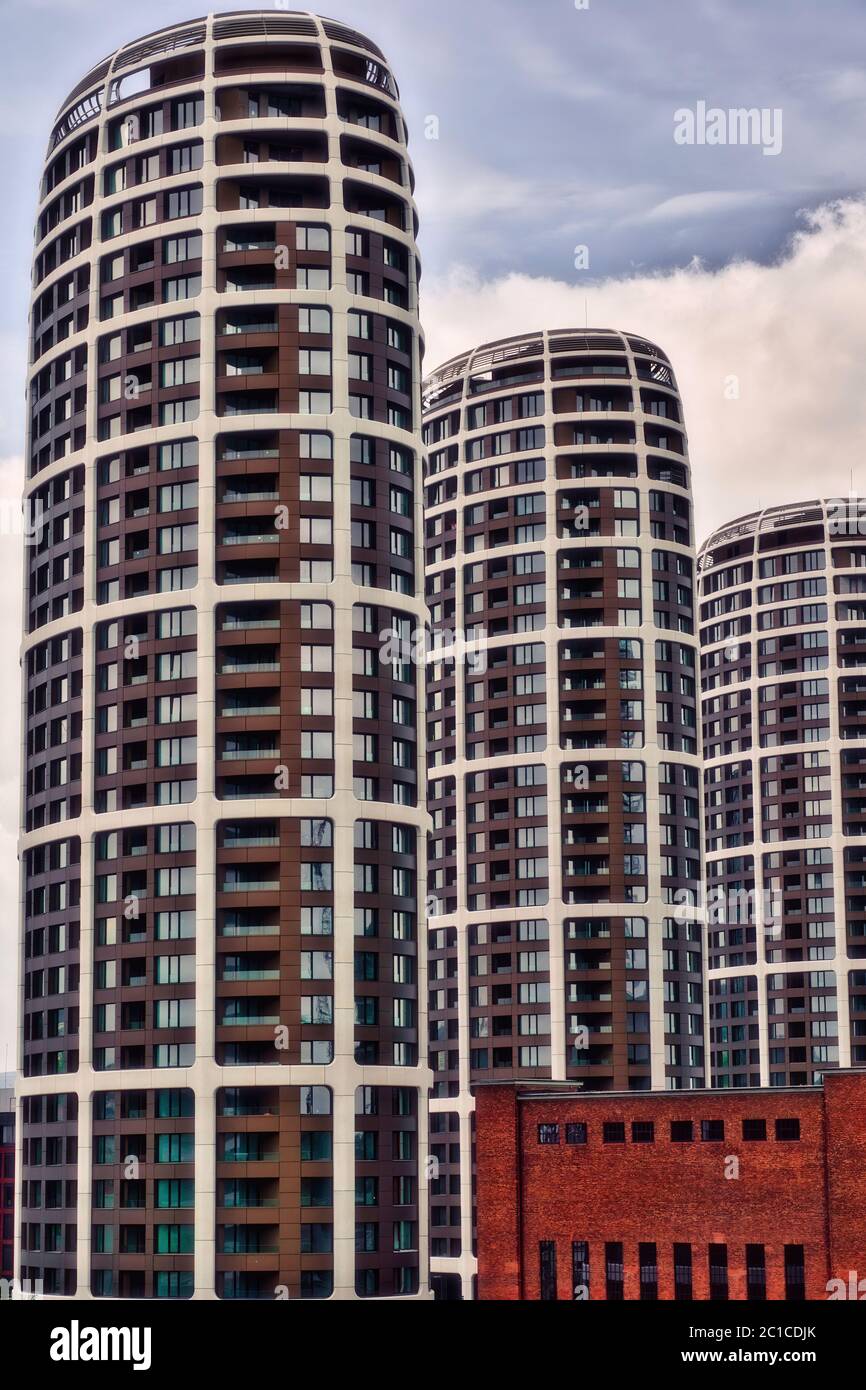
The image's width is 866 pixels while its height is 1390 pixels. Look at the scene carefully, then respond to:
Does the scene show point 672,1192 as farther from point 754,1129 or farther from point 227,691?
point 227,691

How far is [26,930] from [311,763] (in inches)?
940

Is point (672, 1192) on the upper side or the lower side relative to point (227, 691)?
lower

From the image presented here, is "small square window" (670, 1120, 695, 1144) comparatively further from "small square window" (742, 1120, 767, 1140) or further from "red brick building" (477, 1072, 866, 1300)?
"small square window" (742, 1120, 767, 1140)

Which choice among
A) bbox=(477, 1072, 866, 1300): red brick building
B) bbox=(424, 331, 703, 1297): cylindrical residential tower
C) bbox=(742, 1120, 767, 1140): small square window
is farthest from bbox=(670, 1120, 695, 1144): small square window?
bbox=(424, 331, 703, 1297): cylindrical residential tower

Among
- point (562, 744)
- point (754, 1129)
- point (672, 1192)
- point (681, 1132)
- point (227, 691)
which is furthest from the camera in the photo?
point (562, 744)

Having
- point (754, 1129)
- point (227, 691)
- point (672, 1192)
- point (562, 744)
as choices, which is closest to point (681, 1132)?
point (672, 1192)

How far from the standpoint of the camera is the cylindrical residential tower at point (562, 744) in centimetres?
15375

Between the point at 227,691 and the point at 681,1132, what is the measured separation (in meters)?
37.1

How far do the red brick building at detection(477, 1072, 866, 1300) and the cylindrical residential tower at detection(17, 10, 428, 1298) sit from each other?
32.9ft

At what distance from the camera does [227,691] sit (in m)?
108
